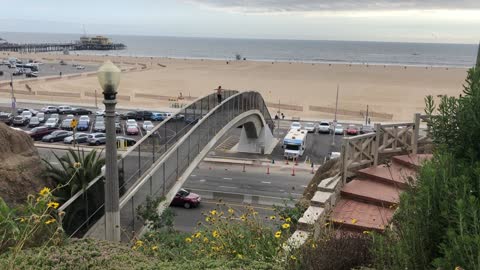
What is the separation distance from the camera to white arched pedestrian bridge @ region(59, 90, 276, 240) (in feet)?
29.9

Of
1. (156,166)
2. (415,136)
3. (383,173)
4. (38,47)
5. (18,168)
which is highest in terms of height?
(38,47)

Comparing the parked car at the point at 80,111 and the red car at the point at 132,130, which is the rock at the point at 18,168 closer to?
the red car at the point at 132,130

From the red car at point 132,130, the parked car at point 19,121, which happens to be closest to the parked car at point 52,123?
the parked car at point 19,121

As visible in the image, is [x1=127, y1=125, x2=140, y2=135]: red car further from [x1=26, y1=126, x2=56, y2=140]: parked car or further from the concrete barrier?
the concrete barrier

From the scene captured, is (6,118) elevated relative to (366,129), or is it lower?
lower

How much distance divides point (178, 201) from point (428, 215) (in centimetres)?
1860

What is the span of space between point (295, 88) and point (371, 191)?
2654 inches

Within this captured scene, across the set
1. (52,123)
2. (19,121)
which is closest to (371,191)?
(52,123)

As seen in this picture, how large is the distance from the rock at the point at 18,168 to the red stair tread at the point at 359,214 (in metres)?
6.78

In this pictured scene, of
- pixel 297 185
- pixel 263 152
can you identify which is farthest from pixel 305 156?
pixel 297 185

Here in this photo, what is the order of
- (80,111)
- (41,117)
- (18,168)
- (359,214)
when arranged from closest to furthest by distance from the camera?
(359,214) < (18,168) < (41,117) < (80,111)

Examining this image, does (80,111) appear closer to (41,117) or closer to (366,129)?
(41,117)

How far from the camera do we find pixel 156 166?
39.1 ft

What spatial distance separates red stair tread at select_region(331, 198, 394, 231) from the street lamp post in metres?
3.55
